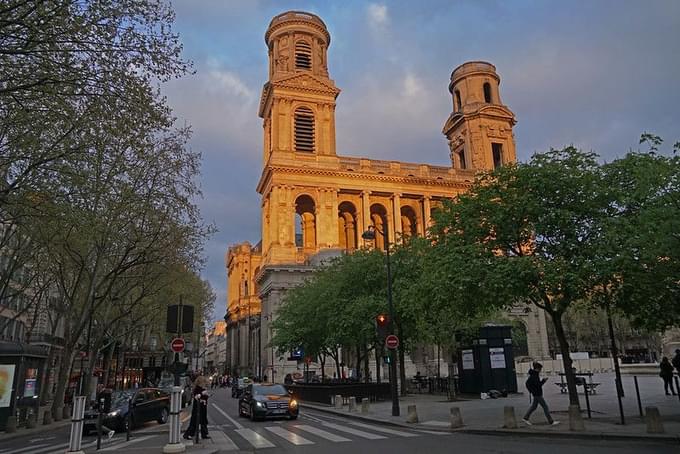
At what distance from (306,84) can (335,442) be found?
58.8 m

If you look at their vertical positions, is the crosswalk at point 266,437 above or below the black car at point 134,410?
below

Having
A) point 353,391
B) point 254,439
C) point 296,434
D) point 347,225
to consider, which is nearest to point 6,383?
point 254,439

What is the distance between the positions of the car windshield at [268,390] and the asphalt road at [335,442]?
5.51 feet

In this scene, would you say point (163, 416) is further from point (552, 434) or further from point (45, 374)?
point (552, 434)

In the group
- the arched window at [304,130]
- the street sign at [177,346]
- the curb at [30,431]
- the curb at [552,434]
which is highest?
the arched window at [304,130]

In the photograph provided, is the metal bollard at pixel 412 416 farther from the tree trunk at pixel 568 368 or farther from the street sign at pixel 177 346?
the street sign at pixel 177 346

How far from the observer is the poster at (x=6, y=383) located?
795 inches

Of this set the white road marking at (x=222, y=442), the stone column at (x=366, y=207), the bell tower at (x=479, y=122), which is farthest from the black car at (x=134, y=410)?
the bell tower at (x=479, y=122)

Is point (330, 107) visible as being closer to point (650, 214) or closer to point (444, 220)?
point (444, 220)

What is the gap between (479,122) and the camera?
249ft

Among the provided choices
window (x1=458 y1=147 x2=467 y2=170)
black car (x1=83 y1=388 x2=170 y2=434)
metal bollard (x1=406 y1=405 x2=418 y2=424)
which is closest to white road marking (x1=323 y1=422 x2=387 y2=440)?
metal bollard (x1=406 y1=405 x2=418 y2=424)

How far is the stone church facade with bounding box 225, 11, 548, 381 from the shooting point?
6041 centimetres

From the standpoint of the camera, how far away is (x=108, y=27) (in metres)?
11.3

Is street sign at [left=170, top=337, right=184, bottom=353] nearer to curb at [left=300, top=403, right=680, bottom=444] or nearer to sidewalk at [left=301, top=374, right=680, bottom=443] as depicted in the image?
curb at [left=300, top=403, right=680, bottom=444]
